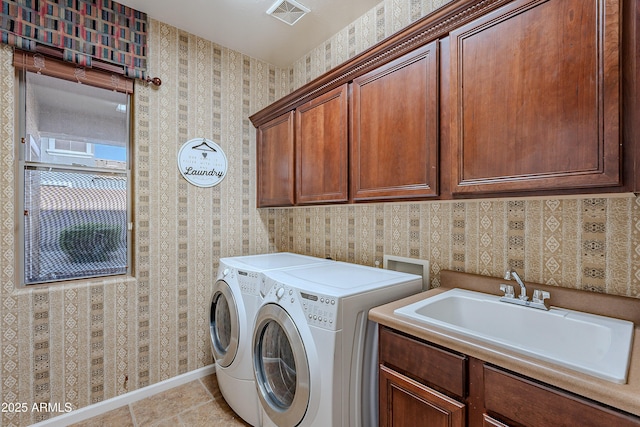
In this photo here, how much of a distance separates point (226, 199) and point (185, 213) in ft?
1.20

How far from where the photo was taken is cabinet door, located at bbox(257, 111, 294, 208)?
2.31 meters

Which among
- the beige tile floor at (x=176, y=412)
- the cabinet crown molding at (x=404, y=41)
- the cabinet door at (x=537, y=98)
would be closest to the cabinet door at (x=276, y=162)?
the cabinet crown molding at (x=404, y=41)

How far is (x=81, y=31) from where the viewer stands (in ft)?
6.27

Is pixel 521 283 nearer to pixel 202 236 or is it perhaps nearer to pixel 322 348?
pixel 322 348

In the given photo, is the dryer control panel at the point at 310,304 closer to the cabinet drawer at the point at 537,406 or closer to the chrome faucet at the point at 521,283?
the cabinet drawer at the point at 537,406

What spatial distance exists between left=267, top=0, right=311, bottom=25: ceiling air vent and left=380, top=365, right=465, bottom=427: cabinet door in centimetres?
228

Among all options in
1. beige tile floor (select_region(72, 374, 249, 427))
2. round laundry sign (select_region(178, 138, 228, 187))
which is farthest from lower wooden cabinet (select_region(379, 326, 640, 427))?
round laundry sign (select_region(178, 138, 228, 187))

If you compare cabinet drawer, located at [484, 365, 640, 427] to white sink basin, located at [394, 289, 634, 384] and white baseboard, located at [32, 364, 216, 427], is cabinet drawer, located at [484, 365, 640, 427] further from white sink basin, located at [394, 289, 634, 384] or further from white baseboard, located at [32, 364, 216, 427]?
white baseboard, located at [32, 364, 216, 427]

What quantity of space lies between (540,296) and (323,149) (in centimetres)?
141

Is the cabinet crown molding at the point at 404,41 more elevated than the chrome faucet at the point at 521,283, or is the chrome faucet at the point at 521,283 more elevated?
the cabinet crown molding at the point at 404,41

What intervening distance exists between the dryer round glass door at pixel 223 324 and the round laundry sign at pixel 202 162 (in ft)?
2.90

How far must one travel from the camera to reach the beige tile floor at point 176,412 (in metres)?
1.90

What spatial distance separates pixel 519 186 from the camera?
1.09 m

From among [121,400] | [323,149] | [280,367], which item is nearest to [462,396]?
[280,367]
